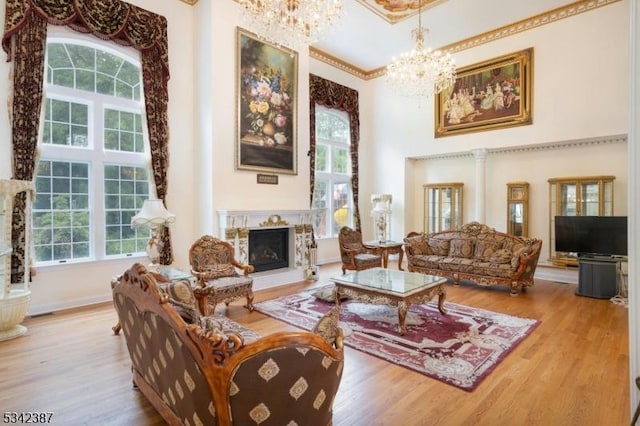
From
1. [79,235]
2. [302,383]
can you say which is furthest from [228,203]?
[302,383]

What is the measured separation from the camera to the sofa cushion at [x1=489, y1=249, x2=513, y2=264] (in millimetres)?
5957

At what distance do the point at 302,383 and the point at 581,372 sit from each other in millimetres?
2904

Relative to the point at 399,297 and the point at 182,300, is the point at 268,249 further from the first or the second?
the point at 182,300

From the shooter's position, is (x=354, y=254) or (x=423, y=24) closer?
(x=354, y=254)

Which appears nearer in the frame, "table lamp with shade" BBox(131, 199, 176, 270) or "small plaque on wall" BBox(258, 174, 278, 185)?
"table lamp with shade" BBox(131, 199, 176, 270)

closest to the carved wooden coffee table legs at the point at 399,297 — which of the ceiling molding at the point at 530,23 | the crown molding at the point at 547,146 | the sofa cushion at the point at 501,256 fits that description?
the sofa cushion at the point at 501,256

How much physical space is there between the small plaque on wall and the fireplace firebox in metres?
0.94

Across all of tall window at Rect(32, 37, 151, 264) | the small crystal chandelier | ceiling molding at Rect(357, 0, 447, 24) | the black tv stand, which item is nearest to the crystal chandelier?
the small crystal chandelier

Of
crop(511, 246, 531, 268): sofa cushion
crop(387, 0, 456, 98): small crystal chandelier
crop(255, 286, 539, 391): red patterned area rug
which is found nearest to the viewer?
crop(255, 286, 539, 391): red patterned area rug

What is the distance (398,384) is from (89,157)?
524 cm

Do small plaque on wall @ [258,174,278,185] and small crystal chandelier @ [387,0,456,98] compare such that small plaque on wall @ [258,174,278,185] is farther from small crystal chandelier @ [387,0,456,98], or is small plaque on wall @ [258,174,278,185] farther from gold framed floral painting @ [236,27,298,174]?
small crystal chandelier @ [387,0,456,98]

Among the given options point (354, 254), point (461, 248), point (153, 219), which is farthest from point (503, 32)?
point (153, 219)

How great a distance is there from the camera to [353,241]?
724 centimetres

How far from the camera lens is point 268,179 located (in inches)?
257
